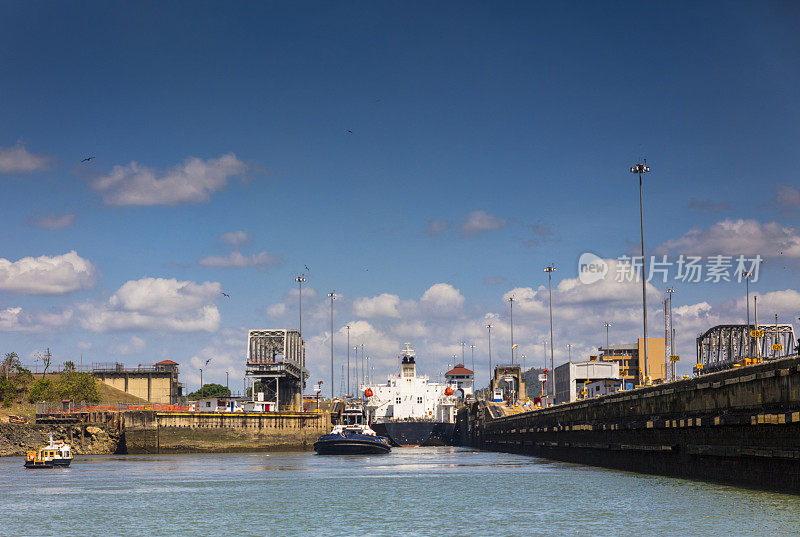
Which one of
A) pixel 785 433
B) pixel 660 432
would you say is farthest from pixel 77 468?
pixel 785 433

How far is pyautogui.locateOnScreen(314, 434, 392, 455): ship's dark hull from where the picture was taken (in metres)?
106

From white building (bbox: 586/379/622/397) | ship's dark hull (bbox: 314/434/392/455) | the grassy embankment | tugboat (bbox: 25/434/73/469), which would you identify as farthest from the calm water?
white building (bbox: 586/379/622/397)

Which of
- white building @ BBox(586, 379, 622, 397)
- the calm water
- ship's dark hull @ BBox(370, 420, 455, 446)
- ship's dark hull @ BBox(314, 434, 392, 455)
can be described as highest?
white building @ BBox(586, 379, 622, 397)

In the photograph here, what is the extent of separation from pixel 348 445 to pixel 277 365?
44.9 meters

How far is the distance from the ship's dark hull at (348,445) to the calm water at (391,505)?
1471 inches

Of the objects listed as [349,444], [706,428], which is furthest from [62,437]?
[706,428]

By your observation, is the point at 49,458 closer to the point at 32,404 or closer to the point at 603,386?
the point at 32,404

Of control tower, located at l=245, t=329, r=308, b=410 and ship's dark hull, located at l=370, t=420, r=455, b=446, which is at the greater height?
control tower, located at l=245, t=329, r=308, b=410

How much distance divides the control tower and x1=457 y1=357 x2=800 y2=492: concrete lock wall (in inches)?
3023

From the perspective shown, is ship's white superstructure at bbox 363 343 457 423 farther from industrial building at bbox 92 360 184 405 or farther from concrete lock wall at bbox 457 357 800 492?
concrete lock wall at bbox 457 357 800 492

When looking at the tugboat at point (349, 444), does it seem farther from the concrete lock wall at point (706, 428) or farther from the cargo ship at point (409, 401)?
the cargo ship at point (409, 401)

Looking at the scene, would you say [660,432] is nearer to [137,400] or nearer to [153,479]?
[153,479]

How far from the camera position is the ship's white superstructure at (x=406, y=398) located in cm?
17438

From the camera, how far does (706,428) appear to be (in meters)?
46.2
